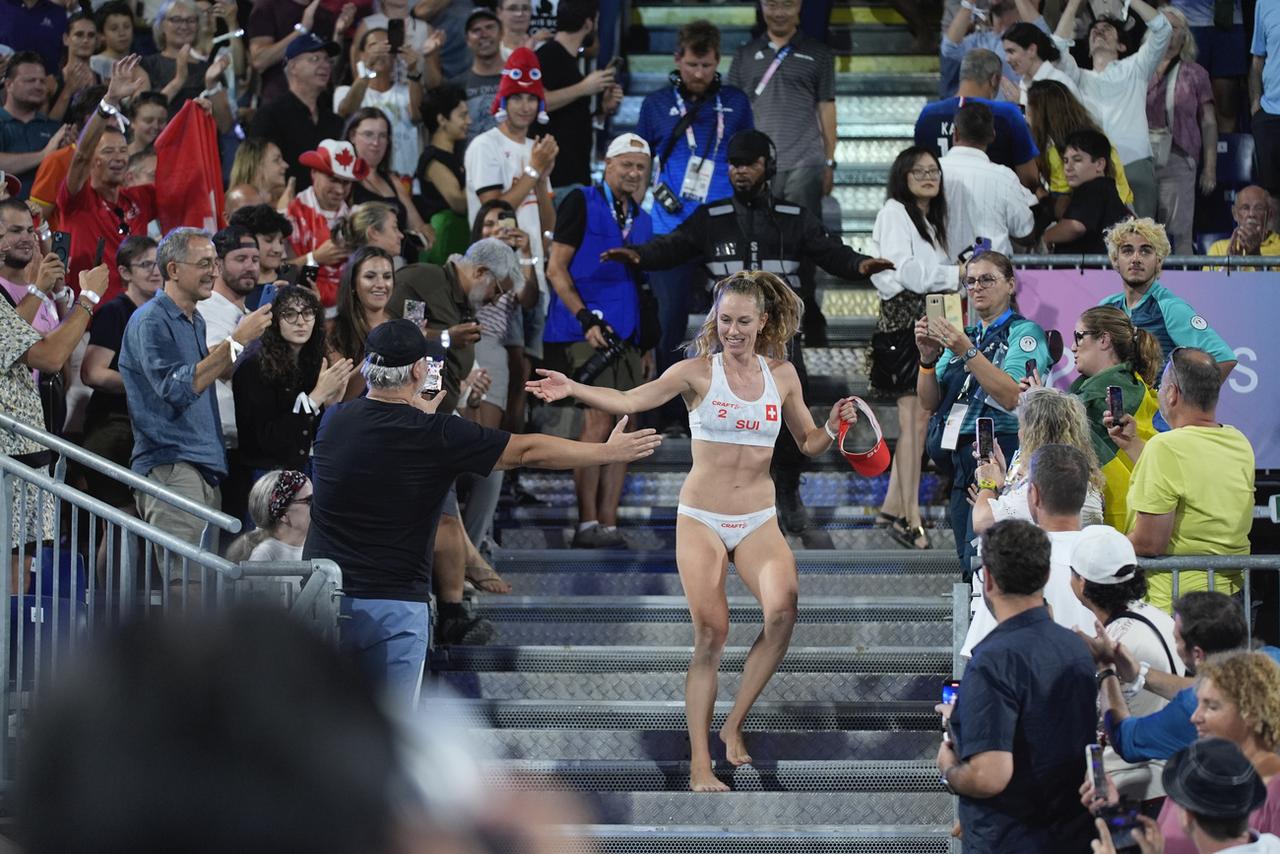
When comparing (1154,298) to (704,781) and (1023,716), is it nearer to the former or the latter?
(704,781)

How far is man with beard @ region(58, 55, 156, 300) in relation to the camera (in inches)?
351

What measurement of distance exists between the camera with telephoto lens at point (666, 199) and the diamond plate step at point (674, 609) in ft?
8.26

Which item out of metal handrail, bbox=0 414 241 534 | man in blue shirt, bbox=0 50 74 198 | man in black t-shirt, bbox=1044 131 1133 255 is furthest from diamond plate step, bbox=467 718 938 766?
man in blue shirt, bbox=0 50 74 198

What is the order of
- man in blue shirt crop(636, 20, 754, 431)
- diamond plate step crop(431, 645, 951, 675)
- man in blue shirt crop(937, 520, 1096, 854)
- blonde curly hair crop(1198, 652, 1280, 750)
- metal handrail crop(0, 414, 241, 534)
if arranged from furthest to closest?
1. man in blue shirt crop(636, 20, 754, 431)
2. diamond plate step crop(431, 645, 951, 675)
3. metal handrail crop(0, 414, 241, 534)
4. man in blue shirt crop(937, 520, 1096, 854)
5. blonde curly hair crop(1198, 652, 1280, 750)

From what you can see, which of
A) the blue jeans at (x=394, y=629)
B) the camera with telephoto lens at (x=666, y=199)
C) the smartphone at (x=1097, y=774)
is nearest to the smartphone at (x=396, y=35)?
the camera with telephoto lens at (x=666, y=199)

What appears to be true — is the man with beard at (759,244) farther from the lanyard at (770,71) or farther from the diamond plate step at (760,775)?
the diamond plate step at (760,775)

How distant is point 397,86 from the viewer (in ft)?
35.9

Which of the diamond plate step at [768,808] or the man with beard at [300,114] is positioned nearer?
the diamond plate step at [768,808]

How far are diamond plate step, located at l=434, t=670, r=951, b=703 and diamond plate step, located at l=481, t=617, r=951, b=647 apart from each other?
32cm

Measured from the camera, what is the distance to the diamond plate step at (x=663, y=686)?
7664 millimetres

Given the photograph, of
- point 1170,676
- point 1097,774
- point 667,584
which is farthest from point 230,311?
point 1097,774

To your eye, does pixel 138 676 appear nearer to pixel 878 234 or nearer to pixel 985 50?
pixel 878 234

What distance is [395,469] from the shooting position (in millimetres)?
5883

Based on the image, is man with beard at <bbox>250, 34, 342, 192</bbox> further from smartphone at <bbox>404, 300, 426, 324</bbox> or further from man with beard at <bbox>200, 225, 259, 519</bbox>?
smartphone at <bbox>404, 300, 426, 324</bbox>
